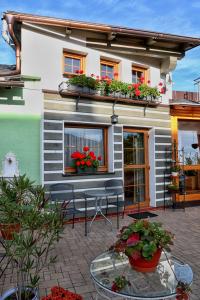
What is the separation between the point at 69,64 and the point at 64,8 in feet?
6.17

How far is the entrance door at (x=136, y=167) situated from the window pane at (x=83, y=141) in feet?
2.37

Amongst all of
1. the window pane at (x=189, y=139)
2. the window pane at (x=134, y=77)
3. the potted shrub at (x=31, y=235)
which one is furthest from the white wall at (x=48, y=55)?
the potted shrub at (x=31, y=235)

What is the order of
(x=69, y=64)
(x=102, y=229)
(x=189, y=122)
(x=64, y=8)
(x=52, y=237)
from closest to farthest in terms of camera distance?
(x=52, y=237), (x=102, y=229), (x=69, y=64), (x=64, y=8), (x=189, y=122)

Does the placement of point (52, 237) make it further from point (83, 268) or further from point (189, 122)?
point (189, 122)

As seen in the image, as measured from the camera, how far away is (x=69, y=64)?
20.0 ft

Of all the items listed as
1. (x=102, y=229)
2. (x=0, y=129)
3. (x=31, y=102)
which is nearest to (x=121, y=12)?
(x=31, y=102)

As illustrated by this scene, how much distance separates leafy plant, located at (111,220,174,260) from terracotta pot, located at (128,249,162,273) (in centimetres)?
6

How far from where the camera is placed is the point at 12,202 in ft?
7.00

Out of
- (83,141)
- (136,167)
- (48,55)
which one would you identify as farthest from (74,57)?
(136,167)

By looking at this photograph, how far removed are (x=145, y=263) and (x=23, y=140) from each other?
4023 millimetres

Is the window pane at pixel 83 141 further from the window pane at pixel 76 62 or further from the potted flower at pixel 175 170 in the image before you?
the potted flower at pixel 175 170

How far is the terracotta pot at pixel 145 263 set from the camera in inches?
84.5

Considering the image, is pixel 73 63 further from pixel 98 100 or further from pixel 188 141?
pixel 188 141

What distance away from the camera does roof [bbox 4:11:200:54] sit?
5411 mm
